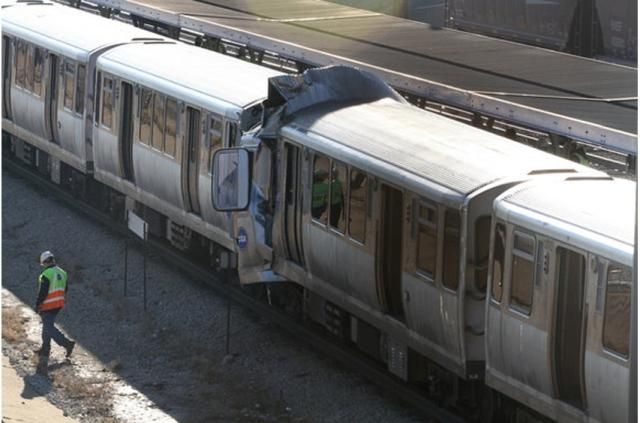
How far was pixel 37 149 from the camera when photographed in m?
25.6

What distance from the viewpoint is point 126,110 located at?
2084cm

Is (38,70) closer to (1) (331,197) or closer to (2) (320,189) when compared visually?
(2) (320,189)

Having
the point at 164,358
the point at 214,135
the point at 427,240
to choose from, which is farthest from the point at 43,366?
the point at 427,240

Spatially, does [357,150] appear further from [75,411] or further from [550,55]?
[550,55]

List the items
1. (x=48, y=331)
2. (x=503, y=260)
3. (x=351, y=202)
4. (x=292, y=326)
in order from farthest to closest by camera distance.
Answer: (x=292, y=326) < (x=48, y=331) < (x=351, y=202) < (x=503, y=260)

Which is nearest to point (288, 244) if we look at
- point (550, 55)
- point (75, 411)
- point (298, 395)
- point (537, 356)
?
point (298, 395)

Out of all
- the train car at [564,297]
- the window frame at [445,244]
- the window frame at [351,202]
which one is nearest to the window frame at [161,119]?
the window frame at [351,202]

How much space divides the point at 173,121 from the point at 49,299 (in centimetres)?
357

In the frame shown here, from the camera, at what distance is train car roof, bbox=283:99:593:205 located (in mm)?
13133

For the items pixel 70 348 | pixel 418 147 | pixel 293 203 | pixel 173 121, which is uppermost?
pixel 418 147

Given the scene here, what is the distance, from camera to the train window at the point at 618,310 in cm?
1085

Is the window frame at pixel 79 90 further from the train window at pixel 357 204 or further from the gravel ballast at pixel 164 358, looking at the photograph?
the train window at pixel 357 204

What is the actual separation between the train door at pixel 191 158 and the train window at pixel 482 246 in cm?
648

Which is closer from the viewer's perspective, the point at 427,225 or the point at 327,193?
the point at 427,225
